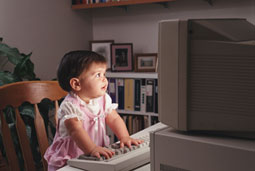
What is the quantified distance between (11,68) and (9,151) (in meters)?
1.25

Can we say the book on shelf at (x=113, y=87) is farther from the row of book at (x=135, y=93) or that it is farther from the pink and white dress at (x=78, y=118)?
the pink and white dress at (x=78, y=118)

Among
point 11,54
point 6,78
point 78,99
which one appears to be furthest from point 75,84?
point 11,54

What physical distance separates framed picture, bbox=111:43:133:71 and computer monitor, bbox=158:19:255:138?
2055mm

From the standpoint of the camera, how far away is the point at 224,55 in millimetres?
704

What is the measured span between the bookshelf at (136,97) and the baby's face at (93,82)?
4.60 feet

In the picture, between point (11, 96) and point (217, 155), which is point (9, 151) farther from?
point (217, 155)

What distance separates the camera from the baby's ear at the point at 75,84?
1.19 m

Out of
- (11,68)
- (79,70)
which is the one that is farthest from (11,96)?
(11,68)

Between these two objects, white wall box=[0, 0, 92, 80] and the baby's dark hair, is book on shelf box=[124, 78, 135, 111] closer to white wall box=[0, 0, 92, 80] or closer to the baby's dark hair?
white wall box=[0, 0, 92, 80]

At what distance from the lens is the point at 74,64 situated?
1.20 meters

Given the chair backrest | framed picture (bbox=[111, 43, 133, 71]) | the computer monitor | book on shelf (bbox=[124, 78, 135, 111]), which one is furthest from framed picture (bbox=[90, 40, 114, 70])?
the computer monitor

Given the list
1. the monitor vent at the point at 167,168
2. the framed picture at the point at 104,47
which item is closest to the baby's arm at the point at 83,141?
the monitor vent at the point at 167,168

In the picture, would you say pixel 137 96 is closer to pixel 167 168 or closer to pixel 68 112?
pixel 68 112

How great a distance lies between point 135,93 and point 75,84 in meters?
1.54
